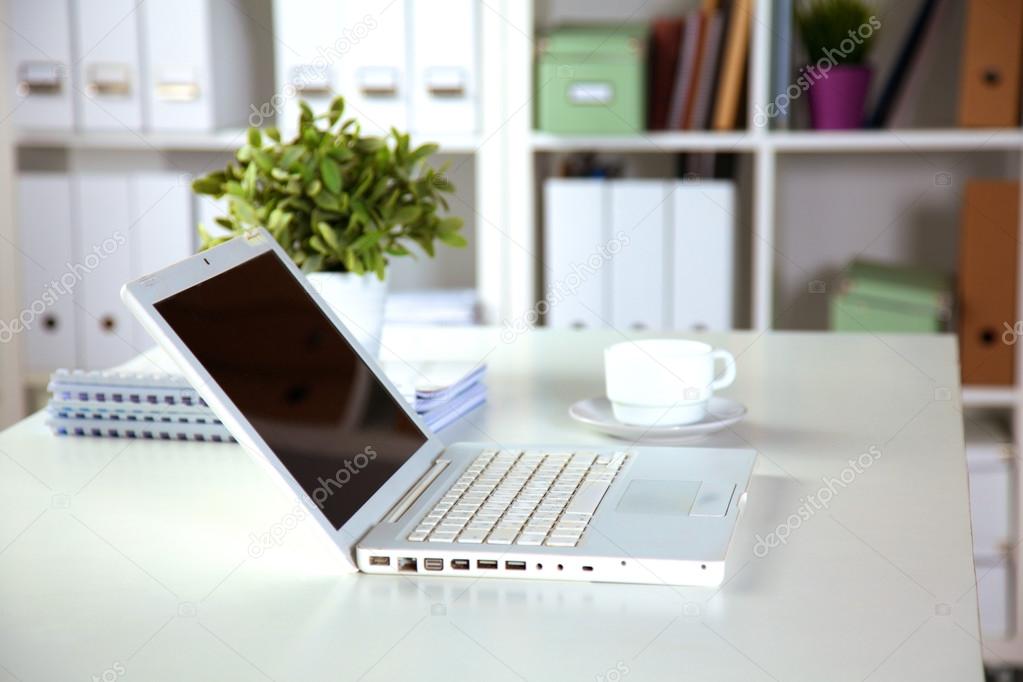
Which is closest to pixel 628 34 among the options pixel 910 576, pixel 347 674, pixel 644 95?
pixel 644 95

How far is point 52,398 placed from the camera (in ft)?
4.17

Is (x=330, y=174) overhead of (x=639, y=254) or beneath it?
overhead

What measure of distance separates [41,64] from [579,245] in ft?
3.69

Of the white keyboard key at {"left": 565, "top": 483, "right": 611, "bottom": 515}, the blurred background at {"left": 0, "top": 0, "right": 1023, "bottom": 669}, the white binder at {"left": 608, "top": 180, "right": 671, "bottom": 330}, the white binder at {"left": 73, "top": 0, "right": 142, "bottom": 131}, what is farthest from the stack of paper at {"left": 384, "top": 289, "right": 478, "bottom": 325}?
the white keyboard key at {"left": 565, "top": 483, "right": 611, "bottom": 515}

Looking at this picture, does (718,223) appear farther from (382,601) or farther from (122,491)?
(382,601)

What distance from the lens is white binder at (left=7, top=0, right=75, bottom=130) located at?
8.43ft

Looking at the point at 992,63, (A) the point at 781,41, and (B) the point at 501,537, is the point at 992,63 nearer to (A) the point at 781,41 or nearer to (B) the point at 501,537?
(A) the point at 781,41

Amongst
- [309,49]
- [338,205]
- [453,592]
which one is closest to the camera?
[453,592]

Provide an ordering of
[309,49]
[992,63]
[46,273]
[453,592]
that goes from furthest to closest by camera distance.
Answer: [46,273]
[309,49]
[992,63]
[453,592]

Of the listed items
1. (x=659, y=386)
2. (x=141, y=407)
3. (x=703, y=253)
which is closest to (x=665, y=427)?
(x=659, y=386)

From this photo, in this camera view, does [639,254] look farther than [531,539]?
Yes

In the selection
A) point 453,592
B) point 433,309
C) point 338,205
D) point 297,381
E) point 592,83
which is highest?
point 592,83

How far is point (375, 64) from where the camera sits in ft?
8.27

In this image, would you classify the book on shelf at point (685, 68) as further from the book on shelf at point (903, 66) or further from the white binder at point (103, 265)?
the white binder at point (103, 265)
